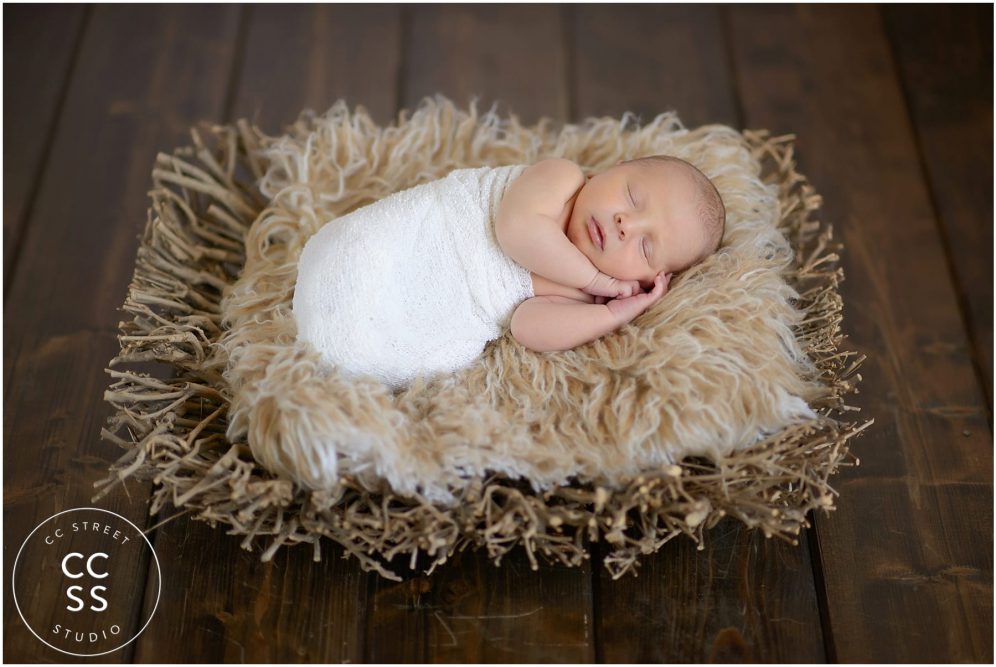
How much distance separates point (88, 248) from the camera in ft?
5.85

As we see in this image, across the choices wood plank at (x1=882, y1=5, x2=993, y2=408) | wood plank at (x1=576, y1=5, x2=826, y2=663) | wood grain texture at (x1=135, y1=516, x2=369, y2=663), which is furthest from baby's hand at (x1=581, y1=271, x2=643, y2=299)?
wood plank at (x1=882, y1=5, x2=993, y2=408)

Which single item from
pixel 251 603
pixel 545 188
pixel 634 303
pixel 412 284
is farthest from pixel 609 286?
pixel 251 603

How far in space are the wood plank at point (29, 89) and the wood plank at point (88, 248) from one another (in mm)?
27

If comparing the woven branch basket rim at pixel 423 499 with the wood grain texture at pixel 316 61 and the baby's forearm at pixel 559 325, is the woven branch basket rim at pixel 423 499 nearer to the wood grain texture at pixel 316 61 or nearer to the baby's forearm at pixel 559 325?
the baby's forearm at pixel 559 325

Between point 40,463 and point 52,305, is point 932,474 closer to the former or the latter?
point 40,463

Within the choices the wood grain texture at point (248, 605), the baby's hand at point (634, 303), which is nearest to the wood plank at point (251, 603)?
the wood grain texture at point (248, 605)

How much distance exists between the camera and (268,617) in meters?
1.31

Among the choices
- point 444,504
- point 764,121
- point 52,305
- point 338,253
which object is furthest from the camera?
point 764,121

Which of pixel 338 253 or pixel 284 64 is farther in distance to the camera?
pixel 284 64

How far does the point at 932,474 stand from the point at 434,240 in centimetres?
88

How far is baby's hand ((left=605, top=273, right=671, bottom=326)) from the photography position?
1.42 metres

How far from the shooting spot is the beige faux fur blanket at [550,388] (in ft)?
4.10

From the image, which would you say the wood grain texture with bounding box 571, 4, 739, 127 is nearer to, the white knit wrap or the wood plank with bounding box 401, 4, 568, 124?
the wood plank with bounding box 401, 4, 568, 124

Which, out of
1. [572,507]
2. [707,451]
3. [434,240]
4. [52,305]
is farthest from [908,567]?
[52,305]
